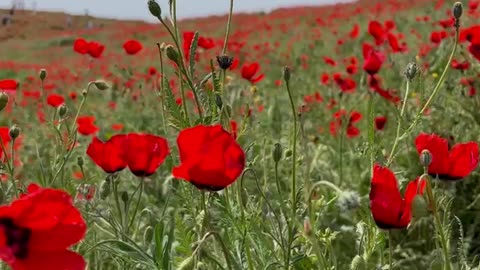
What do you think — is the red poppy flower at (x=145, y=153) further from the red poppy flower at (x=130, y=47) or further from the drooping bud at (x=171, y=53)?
the red poppy flower at (x=130, y=47)

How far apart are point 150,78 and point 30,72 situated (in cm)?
788

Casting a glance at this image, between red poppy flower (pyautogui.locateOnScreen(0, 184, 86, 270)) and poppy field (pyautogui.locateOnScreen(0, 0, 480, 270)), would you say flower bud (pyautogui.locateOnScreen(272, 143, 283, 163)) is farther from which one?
red poppy flower (pyautogui.locateOnScreen(0, 184, 86, 270))

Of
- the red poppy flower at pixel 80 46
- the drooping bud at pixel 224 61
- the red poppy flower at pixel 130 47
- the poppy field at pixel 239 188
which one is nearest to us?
the poppy field at pixel 239 188

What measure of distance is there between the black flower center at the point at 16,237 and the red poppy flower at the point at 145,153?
595mm

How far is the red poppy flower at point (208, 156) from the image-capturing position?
111cm

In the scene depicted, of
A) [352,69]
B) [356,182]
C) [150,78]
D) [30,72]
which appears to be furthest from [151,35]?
[356,182]

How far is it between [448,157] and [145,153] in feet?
2.02

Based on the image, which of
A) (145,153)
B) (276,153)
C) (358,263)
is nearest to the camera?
(358,263)

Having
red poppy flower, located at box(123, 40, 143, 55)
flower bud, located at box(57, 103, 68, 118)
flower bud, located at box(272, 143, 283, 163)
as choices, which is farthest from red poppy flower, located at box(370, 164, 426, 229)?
red poppy flower, located at box(123, 40, 143, 55)

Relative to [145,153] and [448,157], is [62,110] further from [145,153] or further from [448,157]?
[448,157]

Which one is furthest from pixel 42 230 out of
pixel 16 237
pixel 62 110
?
pixel 62 110

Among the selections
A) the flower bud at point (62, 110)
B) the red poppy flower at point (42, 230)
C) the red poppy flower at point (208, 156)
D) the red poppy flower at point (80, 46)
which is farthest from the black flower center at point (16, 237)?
the red poppy flower at point (80, 46)

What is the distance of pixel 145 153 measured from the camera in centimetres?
149

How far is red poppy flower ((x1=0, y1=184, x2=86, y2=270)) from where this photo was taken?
852mm
